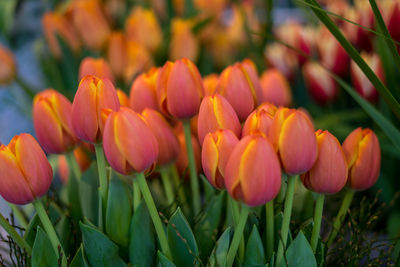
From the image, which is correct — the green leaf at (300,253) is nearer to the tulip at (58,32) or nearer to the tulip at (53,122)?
the tulip at (53,122)

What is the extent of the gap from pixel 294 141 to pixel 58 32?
2.27ft

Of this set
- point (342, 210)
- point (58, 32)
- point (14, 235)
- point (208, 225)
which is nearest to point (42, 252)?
point (14, 235)

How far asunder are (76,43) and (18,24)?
0.41m

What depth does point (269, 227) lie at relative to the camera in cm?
33

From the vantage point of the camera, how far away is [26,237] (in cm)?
35

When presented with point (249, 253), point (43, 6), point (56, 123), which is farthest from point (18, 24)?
point (249, 253)

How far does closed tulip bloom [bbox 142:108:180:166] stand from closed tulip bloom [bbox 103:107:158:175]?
2.2 inches

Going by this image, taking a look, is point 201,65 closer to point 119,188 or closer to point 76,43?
point 76,43

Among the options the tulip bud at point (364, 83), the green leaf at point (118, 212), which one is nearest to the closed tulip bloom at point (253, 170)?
the green leaf at point (118, 212)

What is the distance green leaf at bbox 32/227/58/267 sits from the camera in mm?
323

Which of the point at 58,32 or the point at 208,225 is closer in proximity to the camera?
the point at 208,225

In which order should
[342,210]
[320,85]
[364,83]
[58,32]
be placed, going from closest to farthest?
1. [342,210]
2. [364,83]
3. [320,85]
4. [58,32]

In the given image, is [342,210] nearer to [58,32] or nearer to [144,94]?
[144,94]

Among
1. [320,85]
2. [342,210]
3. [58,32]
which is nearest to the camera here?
[342,210]
